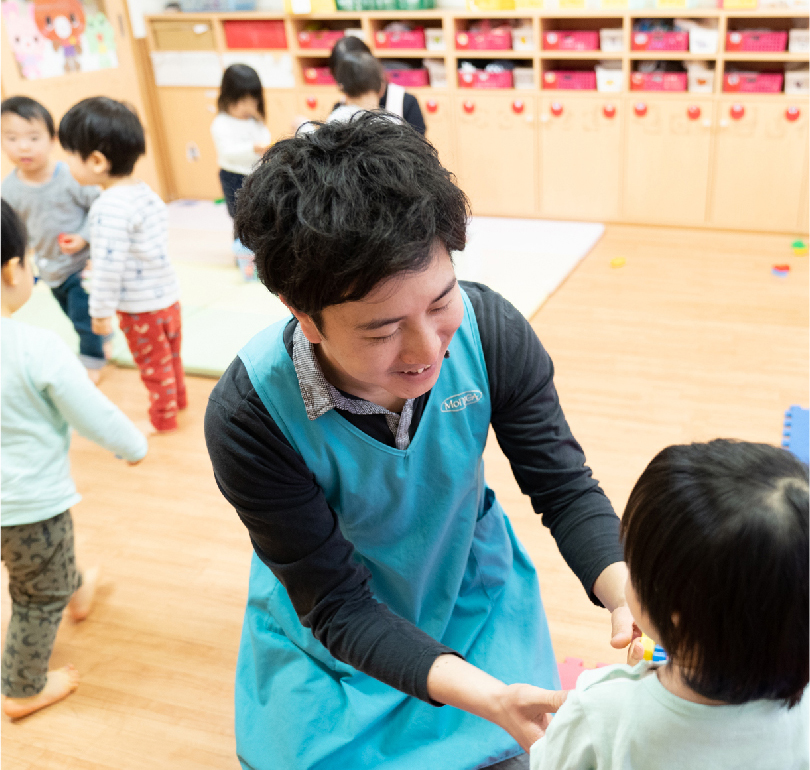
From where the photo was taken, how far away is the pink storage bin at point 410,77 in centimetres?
428

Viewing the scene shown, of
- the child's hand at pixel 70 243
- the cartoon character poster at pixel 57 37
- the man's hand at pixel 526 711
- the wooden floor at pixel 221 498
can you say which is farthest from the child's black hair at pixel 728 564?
the cartoon character poster at pixel 57 37

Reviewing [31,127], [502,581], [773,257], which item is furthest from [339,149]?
[773,257]

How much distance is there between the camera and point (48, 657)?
1607mm

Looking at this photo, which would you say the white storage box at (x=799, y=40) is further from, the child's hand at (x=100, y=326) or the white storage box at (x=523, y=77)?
the child's hand at (x=100, y=326)

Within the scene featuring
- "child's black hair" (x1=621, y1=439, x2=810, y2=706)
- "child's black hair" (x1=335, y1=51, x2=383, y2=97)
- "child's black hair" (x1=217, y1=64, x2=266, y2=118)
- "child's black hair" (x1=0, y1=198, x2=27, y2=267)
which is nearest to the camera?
"child's black hair" (x1=621, y1=439, x2=810, y2=706)

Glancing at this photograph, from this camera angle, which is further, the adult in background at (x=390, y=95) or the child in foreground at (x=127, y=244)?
the adult in background at (x=390, y=95)

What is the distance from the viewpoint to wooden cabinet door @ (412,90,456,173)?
14.0 feet

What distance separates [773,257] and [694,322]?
87cm

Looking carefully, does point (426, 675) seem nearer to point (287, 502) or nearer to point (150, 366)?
point (287, 502)

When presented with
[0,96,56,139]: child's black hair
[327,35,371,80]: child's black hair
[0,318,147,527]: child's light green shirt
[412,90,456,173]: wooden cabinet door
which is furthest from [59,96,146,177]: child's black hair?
[412,90,456,173]: wooden cabinet door

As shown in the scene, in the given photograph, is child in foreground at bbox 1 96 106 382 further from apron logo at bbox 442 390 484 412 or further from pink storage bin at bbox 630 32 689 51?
pink storage bin at bbox 630 32 689 51

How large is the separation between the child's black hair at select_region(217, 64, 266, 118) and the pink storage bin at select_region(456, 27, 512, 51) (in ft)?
3.78

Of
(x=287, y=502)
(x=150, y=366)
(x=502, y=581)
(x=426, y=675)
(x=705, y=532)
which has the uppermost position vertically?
(x=705, y=532)

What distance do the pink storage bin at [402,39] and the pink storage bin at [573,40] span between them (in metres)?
0.65
